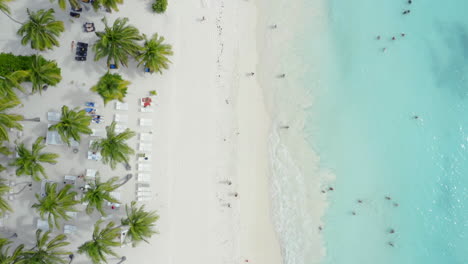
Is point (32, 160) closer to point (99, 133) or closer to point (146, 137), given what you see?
point (99, 133)

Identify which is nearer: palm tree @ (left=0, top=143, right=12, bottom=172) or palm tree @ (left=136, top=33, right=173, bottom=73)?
palm tree @ (left=0, top=143, right=12, bottom=172)

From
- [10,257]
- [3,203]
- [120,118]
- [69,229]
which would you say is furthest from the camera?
[120,118]

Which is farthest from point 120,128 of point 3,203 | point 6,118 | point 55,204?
point 3,203

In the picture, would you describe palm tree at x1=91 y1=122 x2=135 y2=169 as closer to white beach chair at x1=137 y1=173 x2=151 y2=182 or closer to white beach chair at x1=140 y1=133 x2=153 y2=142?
white beach chair at x1=140 y1=133 x2=153 y2=142

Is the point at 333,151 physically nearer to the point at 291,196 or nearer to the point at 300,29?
the point at 291,196

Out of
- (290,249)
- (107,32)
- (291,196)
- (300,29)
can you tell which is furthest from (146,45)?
(290,249)

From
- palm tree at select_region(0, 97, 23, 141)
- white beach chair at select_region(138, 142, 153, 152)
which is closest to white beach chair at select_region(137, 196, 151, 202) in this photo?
white beach chair at select_region(138, 142, 153, 152)

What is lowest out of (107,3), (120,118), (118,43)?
(120,118)
